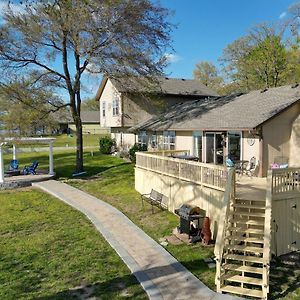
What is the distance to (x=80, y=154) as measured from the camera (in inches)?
926

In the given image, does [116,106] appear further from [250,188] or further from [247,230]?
[247,230]

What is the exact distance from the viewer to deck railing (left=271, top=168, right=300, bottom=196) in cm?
978

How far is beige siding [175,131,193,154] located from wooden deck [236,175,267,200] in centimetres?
703

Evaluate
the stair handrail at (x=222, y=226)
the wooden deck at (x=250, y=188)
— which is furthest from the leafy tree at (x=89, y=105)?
the stair handrail at (x=222, y=226)

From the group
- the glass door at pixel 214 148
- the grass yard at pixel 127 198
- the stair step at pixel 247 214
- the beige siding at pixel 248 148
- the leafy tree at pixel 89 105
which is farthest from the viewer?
the leafy tree at pixel 89 105

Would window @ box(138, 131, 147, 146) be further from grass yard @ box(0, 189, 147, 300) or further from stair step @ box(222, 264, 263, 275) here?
stair step @ box(222, 264, 263, 275)

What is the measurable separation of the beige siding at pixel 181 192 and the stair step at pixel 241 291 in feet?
10.5

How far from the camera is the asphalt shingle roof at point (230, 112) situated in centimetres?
1652

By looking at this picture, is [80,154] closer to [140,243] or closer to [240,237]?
[140,243]

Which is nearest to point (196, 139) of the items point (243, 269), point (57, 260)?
point (243, 269)

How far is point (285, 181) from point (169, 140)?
48.1 feet

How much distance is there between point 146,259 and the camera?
8.95 m

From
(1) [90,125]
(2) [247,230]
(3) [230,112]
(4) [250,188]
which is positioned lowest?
(2) [247,230]

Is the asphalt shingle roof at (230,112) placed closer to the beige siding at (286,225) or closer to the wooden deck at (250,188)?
the wooden deck at (250,188)
